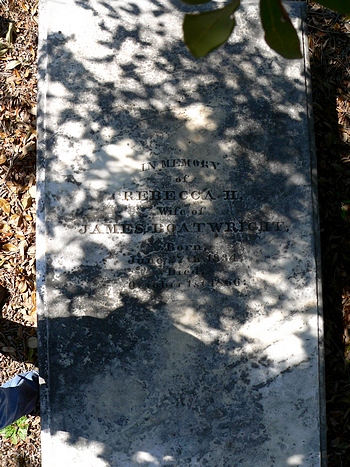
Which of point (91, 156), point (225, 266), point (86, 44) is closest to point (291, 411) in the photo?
point (225, 266)

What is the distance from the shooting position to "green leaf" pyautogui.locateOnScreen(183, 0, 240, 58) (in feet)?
2.46

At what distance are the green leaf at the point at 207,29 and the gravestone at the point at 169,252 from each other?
2.34 metres

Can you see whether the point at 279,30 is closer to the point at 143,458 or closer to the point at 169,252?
the point at 169,252

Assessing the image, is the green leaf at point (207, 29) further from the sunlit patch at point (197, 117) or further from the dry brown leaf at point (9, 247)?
the dry brown leaf at point (9, 247)

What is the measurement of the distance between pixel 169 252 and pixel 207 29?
2366mm

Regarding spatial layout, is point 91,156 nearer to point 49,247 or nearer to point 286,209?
point 49,247

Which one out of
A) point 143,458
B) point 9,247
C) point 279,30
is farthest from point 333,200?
point 279,30

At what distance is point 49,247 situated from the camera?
3.07 meters

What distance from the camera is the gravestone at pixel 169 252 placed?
3.03 m

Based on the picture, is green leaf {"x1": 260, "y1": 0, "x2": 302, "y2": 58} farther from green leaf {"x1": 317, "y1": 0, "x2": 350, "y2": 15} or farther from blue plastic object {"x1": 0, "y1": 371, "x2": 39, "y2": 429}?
blue plastic object {"x1": 0, "y1": 371, "x2": 39, "y2": 429}

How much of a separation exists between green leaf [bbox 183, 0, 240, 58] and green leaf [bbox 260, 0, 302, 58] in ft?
0.16

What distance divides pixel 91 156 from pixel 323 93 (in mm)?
2041

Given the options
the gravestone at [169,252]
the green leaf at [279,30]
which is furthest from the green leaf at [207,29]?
the gravestone at [169,252]

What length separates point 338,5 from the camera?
728mm
